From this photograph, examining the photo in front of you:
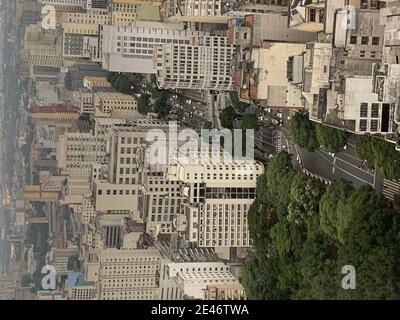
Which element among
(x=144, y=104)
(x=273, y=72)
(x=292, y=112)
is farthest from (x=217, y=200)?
(x=144, y=104)

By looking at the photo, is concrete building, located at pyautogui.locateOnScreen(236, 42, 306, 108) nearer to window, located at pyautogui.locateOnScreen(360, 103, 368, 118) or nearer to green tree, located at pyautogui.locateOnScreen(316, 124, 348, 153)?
green tree, located at pyautogui.locateOnScreen(316, 124, 348, 153)

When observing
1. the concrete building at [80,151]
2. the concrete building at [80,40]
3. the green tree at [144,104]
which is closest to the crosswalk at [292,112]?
the concrete building at [80,151]

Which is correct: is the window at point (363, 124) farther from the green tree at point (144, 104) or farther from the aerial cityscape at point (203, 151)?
the green tree at point (144, 104)

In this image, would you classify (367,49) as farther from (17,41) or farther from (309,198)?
(17,41)

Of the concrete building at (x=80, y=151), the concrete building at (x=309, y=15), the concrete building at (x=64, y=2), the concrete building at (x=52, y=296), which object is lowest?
the concrete building at (x=52, y=296)

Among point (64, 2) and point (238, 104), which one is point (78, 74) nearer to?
point (64, 2)

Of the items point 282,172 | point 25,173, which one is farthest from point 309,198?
point 25,173
